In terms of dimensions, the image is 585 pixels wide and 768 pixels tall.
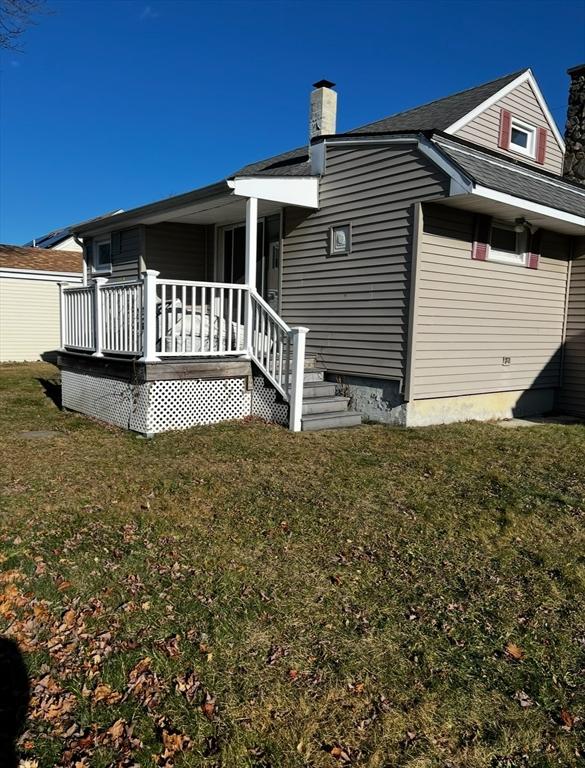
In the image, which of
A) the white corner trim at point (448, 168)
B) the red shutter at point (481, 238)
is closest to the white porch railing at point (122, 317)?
the white corner trim at point (448, 168)

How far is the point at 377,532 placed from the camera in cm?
421

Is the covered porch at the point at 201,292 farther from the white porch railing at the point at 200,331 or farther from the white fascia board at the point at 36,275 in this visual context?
the white fascia board at the point at 36,275

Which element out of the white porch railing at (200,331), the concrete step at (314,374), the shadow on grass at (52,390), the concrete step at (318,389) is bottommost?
the shadow on grass at (52,390)

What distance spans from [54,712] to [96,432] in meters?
5.52

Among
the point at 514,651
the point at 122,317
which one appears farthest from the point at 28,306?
the point at 514,651

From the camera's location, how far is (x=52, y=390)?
462 inches

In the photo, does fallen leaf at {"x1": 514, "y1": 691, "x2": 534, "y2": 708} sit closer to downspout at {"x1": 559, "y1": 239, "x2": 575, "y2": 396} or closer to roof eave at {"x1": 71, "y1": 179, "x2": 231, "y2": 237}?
roof eave at {"x1": 71, "y1": 179, "x2": 231, "y2": 237}

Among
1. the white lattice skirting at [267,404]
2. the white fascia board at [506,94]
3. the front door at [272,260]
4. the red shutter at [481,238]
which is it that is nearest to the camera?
the white lattice skirting at [267,404]

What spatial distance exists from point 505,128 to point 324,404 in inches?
227

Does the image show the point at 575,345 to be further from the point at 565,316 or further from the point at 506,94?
the point at 506,94

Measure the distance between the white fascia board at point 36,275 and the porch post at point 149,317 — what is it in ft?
39.2

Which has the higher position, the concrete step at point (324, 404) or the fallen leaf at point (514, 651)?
the concrete step at point (324, 404)

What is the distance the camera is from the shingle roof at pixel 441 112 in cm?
878

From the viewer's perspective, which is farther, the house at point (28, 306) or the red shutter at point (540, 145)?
the house at point (28, 306)
